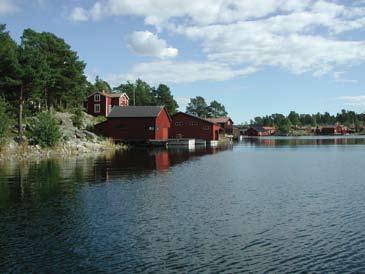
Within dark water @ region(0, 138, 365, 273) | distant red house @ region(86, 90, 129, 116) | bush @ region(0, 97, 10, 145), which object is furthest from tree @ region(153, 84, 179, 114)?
dark water @ region(0, 138, 365, 273)

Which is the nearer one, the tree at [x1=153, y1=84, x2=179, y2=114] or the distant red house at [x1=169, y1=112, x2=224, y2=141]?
the distant red house at [x1=169, y1=112, x2=224, y2=141]

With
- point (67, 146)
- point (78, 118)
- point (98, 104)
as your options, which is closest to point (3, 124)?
point (67, 146)

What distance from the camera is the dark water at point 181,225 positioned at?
45.3 feet

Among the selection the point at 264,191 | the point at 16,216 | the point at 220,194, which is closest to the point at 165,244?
the point at 16,216

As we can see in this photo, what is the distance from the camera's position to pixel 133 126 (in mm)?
87625

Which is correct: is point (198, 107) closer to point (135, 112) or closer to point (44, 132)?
point (135, 112)

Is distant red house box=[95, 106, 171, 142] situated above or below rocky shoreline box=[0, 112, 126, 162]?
above

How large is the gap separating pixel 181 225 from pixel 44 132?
44.3 m

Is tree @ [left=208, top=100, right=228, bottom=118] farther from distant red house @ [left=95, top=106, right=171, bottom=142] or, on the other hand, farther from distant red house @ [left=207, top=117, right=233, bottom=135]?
distant red house @ [left=95, top=106, right=171, bottom=142]

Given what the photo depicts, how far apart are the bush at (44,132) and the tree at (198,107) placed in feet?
409

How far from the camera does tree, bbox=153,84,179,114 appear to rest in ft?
463

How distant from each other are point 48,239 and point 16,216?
4.62 m

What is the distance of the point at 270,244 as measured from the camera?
15727 mm

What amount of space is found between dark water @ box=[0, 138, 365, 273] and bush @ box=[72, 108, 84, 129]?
4617 centimetres
